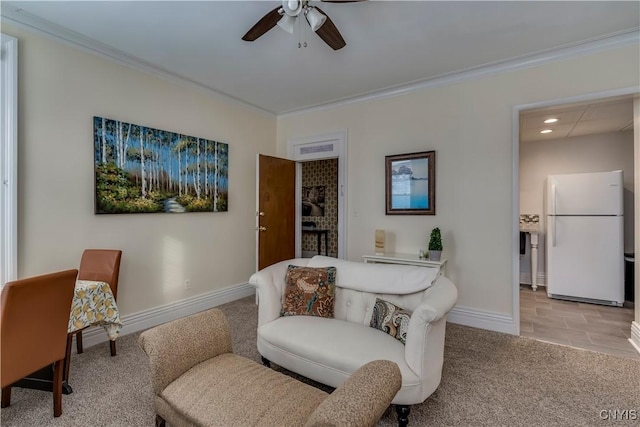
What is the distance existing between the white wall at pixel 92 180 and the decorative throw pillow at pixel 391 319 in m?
2.39

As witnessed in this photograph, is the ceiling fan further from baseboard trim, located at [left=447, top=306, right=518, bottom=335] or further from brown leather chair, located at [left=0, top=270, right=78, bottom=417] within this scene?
baseboard trim, located at [left=447, top=306, right=518, bottom=335]

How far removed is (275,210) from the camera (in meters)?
4.22

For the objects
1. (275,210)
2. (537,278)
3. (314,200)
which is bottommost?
(537,278)

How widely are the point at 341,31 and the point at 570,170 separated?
447 cm

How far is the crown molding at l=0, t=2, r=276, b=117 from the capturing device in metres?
2.27

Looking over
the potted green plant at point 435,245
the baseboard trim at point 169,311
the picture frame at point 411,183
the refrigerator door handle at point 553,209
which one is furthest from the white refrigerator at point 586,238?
the baseboard trim at point 169,311

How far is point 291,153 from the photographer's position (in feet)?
15.3

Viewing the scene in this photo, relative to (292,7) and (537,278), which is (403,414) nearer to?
(292,7)

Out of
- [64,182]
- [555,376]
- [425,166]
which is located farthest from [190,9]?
[555,376]

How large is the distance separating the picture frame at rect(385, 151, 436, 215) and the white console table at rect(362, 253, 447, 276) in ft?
1.80

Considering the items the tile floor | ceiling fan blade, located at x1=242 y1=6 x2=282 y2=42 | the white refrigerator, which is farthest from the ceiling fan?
the white refrigerator

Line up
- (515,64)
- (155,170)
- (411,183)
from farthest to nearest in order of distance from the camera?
1. (411,183)
2. (155,170)
3. (515,64)

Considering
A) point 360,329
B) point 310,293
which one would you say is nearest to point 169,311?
point 310,293

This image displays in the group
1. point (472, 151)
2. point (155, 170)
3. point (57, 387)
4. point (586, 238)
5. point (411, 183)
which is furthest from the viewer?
point (586, 238)
